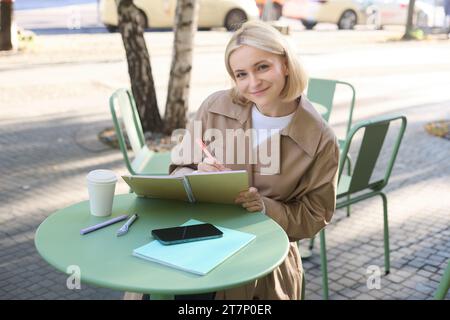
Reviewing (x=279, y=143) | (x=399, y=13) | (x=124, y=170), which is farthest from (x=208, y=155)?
(x=399, y=13)

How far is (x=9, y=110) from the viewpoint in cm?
869

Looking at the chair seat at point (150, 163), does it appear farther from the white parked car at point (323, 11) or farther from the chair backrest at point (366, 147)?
the white parked car at point (323, 11)

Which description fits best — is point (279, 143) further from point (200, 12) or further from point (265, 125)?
point (200, 12)

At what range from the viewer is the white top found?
2.59 meters

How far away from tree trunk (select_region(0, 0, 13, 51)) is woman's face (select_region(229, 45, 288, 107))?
11679 millimetres

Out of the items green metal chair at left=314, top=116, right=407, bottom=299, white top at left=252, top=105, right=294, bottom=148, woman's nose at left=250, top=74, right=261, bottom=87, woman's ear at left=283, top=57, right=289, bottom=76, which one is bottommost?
green metal chair at left=314, top=116, right=407, bottom=299

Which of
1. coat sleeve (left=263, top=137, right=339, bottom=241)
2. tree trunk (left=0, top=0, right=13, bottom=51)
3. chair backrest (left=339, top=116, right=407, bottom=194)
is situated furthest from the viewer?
tree trunk (left=0, top=0, right=13, bottom=51)

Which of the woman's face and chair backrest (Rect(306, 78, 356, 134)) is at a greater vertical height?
the woman's face

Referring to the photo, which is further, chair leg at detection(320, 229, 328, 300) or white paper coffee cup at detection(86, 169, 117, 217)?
chair leg at detection(320, 229, 328, 300)

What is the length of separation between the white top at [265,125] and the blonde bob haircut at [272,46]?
0.11 m

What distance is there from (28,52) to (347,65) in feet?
23.9

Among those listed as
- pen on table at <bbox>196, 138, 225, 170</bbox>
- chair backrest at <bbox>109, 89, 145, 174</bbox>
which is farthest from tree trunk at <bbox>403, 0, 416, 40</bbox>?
pen on table at <bbox>196, 138, 225, 170</bbox>

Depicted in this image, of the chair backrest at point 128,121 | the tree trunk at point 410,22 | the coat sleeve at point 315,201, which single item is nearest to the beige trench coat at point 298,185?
the coat sleeve at point 315,201

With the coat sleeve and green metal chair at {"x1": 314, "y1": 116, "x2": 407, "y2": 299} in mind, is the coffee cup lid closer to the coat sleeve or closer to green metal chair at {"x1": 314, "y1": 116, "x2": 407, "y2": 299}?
the coat sleeve
